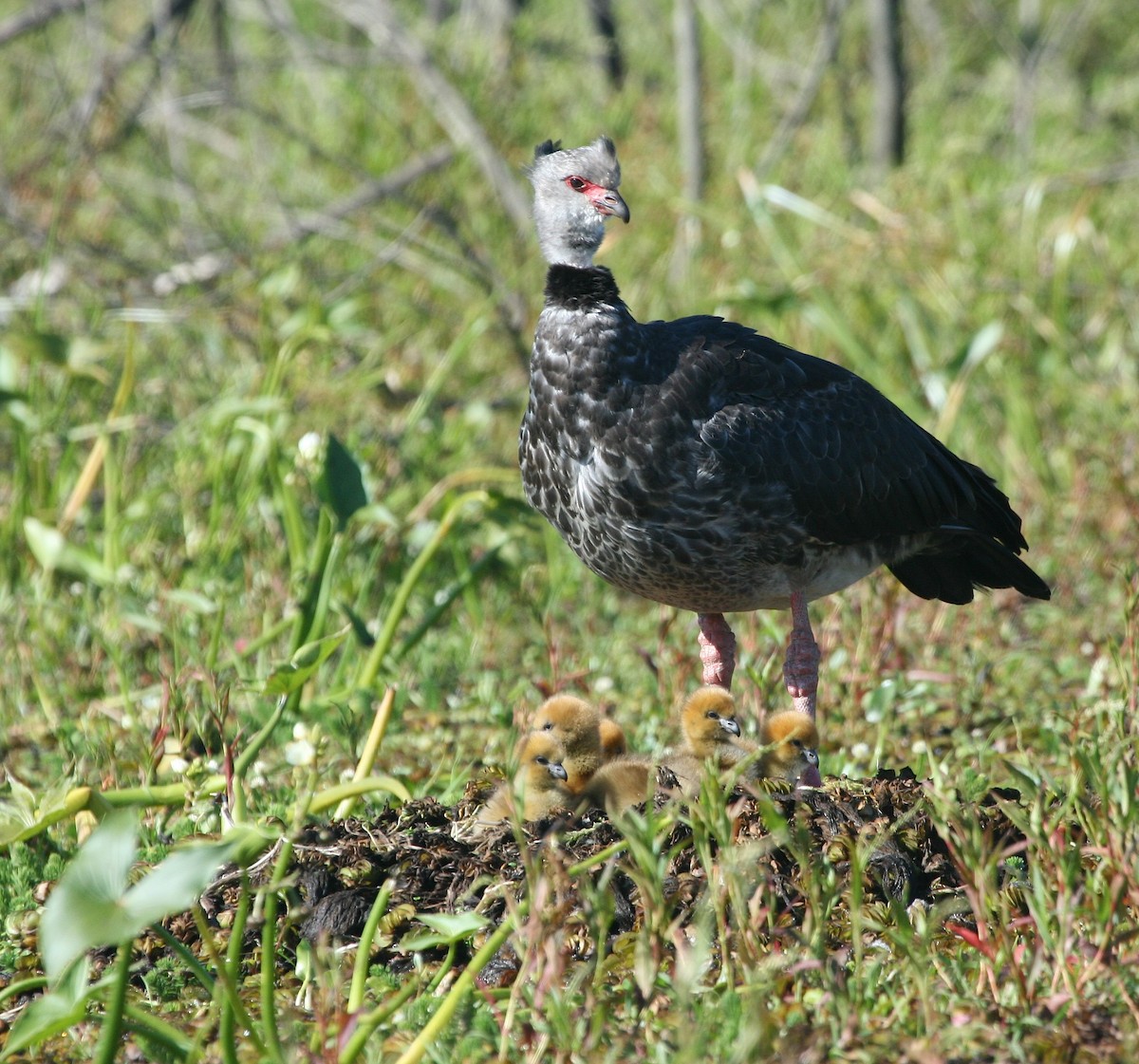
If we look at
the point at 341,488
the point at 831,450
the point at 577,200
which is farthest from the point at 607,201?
the point at 341,488

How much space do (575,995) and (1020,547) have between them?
6.94ft

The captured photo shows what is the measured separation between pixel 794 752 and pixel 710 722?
7.7 inches

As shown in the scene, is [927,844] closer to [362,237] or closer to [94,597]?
[94,597]

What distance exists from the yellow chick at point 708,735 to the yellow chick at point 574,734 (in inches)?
7.5

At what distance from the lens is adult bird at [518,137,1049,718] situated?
10.9ft

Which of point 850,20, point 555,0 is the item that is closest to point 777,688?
point 850,20

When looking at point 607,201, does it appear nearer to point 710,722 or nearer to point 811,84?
point 710,722

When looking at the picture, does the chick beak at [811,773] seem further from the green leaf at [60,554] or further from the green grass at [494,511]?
the green leaf at [60,554]

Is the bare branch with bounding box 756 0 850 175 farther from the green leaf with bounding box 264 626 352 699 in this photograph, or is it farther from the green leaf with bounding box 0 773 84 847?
the green leaf with bounding box 0 773 84 847

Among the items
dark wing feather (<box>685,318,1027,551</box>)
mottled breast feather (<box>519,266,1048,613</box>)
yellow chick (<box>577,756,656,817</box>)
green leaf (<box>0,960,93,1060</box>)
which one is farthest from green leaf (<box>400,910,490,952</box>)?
dark wing feather (<box>685,318,1027,551</box>)

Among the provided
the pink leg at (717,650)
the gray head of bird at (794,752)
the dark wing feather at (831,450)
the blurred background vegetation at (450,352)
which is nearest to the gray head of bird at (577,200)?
the dark wing feather at (831,450)

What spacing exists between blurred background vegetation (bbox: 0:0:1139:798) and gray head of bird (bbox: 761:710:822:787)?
551 millimetres

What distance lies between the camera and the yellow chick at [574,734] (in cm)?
315

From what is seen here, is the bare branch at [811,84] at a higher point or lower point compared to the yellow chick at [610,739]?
higher
